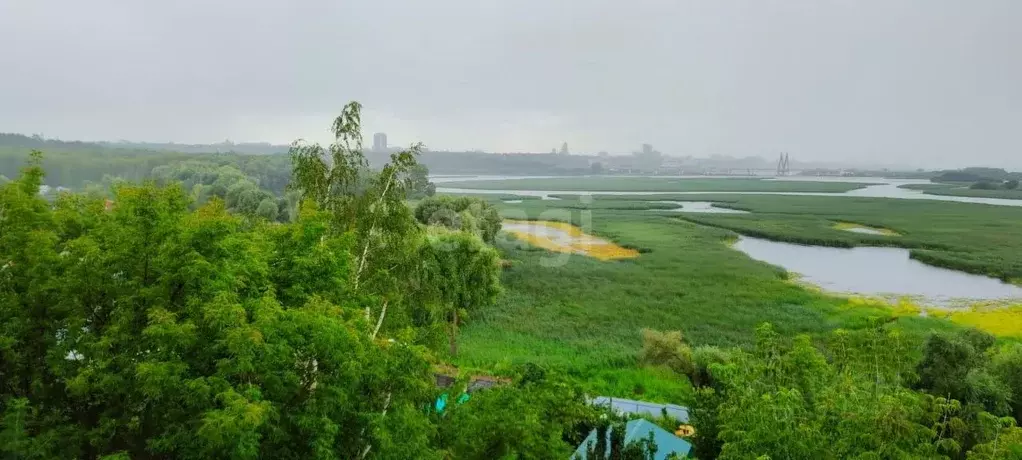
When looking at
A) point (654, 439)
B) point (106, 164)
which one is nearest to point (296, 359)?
point (654, 439)

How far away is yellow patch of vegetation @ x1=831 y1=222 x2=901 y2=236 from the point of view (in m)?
48.4

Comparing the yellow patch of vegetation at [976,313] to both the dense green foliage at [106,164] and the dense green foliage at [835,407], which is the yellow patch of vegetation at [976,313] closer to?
the dense green foliage at [835,407]

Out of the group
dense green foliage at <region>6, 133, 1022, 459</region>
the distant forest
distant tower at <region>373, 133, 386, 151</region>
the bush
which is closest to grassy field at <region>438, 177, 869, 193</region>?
the distant forest

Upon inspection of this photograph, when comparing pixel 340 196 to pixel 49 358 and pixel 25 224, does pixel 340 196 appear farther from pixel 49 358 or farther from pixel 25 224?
pixel 49 358

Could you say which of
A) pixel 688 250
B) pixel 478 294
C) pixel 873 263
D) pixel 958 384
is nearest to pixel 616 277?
pixel 688 250

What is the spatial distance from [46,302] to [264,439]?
2908 millimetres

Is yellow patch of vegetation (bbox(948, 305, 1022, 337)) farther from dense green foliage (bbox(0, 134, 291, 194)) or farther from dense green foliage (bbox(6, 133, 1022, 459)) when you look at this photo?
dense green foliage (bbox(0, 134, 291, 194))

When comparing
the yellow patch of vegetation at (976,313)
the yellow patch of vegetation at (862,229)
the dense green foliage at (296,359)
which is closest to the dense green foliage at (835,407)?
the dense green foliage at (296,359)

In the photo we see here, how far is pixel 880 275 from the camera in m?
33.8

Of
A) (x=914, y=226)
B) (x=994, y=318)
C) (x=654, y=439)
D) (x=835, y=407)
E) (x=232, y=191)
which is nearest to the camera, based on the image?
(x=835, y=407)

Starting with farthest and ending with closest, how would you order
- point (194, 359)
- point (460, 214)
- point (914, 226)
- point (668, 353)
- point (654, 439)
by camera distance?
point (914, 226) → point (460, 214) → point (668, 353) → point (654, 439) → point (194, 359)

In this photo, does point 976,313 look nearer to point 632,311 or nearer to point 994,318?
point 994,318

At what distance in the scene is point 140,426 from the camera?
5754 millimetres

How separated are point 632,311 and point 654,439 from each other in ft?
49.4
